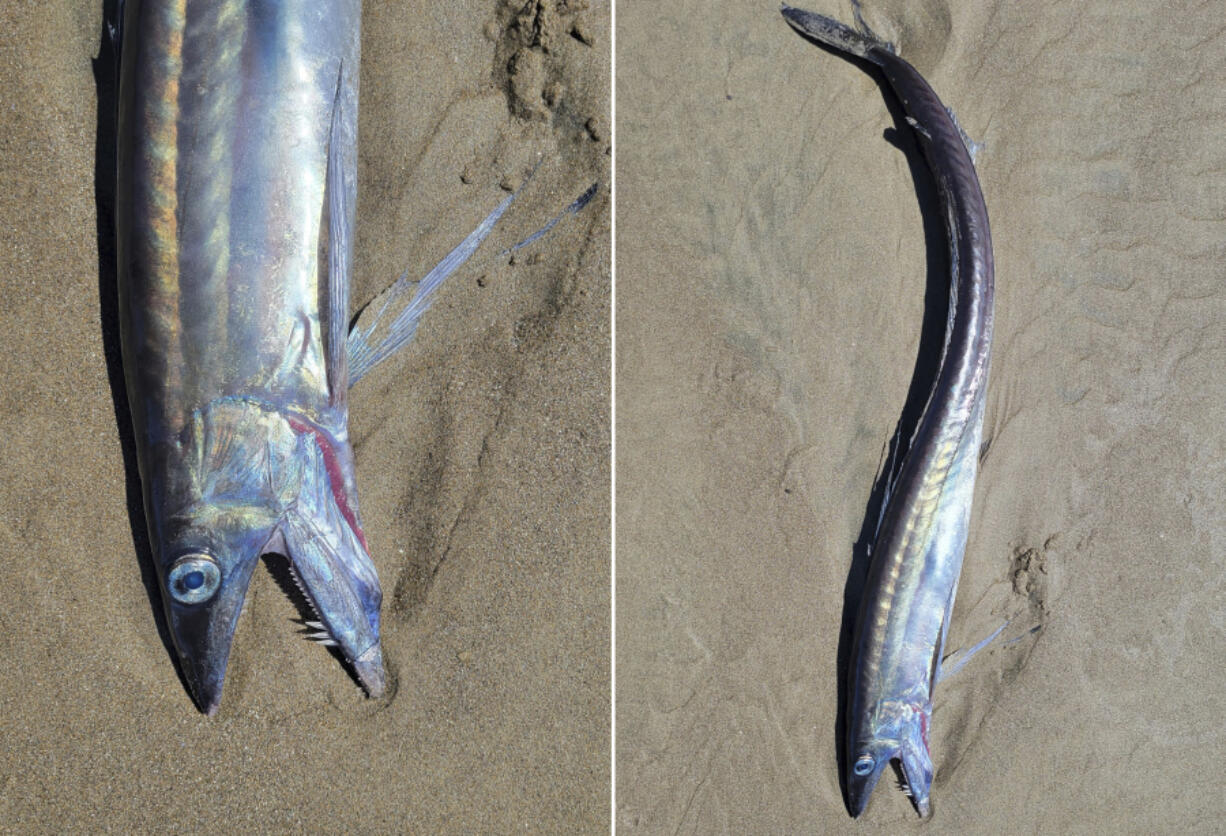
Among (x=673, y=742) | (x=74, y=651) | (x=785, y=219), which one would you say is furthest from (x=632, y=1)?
(x=74, y=651)

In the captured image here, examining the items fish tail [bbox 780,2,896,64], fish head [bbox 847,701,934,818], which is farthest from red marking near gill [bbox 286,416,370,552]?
fish tail [bbox 780,2,896,64]

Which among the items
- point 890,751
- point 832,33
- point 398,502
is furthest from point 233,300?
point 890,751

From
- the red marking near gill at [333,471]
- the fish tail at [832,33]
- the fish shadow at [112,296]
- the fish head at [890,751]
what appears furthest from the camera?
the fish tail at [832,33]

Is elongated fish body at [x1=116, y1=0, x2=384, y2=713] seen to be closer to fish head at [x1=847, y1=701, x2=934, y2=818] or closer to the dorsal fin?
the dorsal fin

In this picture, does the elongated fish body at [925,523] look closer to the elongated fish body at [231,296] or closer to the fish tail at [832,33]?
the fish tail at [832,33]

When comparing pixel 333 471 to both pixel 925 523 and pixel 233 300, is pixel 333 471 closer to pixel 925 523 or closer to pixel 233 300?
pixel 233 300

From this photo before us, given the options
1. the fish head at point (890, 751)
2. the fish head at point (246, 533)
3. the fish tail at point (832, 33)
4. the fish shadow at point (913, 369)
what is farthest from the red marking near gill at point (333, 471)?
the fish tail at point (832, 33)
